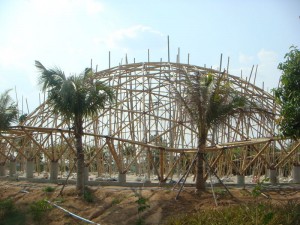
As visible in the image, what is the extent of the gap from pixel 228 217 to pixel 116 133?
12873 millimetres

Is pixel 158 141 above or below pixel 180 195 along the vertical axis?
above

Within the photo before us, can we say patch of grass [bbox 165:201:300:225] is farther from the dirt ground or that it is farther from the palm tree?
the palm tree

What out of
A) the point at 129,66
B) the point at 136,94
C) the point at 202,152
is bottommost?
the point at 202,152

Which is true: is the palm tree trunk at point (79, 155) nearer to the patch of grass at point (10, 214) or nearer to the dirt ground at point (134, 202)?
the dirt ground at point (134, 202)

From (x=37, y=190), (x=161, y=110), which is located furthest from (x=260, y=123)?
(x=37, y=190)

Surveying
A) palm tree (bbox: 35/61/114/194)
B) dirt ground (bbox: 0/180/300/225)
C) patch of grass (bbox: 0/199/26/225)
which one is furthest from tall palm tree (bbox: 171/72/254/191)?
patch of grass (bbox: 0/199/26/225)

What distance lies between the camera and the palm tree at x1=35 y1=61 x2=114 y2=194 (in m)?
15.8

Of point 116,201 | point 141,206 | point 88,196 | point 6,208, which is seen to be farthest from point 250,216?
point 6,208

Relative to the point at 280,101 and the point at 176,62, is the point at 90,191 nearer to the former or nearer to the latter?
the point at 280,101

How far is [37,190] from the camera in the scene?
17688mm

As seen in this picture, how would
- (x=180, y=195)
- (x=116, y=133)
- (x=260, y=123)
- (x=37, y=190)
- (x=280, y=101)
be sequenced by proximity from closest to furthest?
(x=280, y=101)
(x=180, y=195)
(x=37, y=190)
(x=116, y=133)
(x=260, y=123)

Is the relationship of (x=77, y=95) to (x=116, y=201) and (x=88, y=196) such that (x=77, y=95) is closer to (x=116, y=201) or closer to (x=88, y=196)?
(x=88, y=196)

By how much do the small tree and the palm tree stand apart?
728 cm

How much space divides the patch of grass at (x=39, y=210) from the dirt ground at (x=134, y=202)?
226mm
